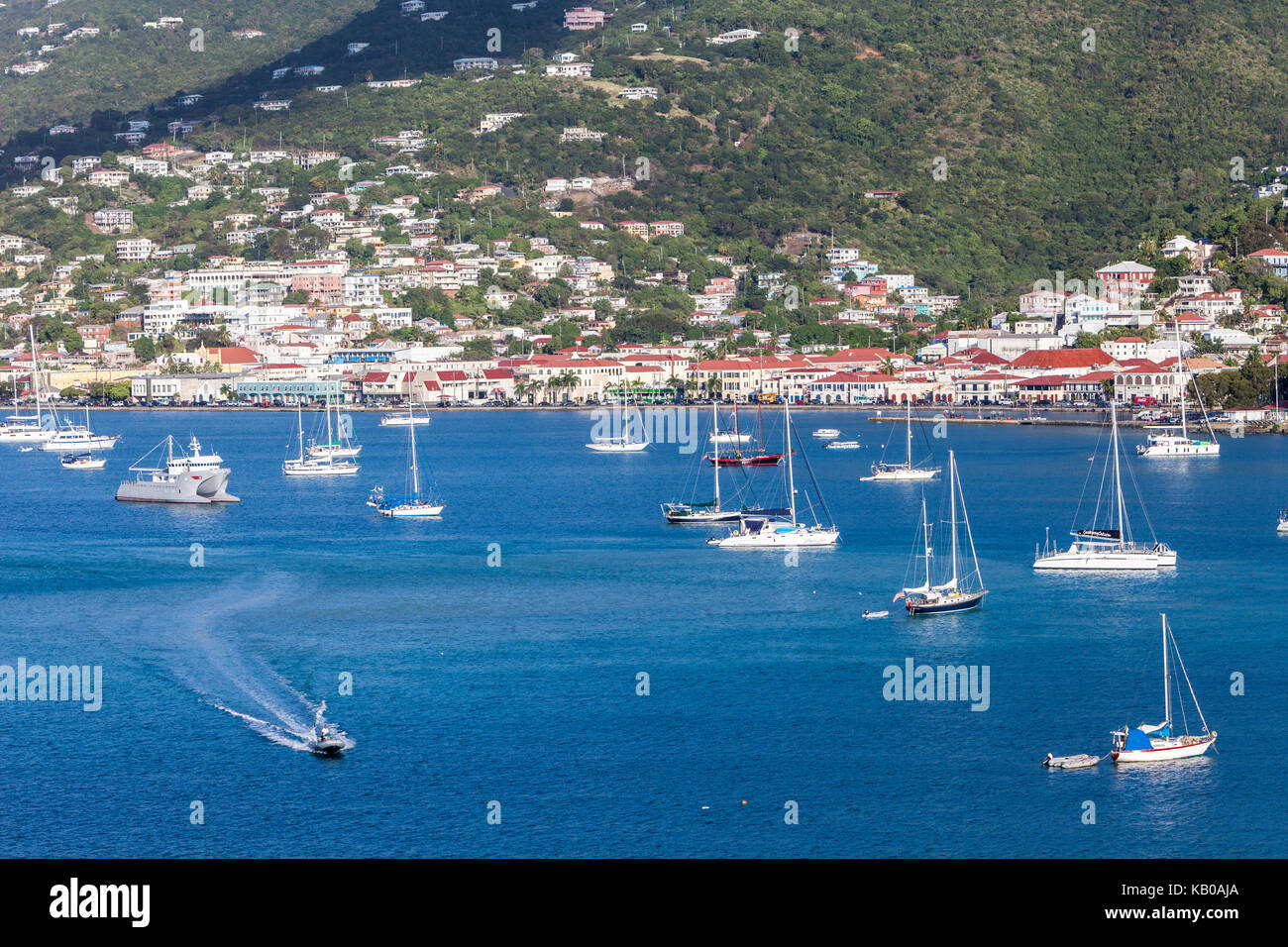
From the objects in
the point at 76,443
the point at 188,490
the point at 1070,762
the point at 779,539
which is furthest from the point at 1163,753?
the point at 76,443

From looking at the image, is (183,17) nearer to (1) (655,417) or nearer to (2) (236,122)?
(2) (236,122)

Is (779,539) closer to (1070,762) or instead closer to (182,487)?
(1070,762)

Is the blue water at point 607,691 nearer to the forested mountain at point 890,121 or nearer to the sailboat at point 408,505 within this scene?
the sailboat at point 408,505

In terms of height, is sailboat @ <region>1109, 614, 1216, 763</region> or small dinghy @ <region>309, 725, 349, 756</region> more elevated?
small dinghy @ <region>309, 725, 349, 756</region>

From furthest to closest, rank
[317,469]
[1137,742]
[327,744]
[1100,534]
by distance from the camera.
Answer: [317,469] → [1100,534] → [327,744] → [1137,742]

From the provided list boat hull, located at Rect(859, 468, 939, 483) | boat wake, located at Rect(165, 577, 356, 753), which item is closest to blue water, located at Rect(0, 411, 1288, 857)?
boat wake, located at Rect(165, 577, 356, 753)

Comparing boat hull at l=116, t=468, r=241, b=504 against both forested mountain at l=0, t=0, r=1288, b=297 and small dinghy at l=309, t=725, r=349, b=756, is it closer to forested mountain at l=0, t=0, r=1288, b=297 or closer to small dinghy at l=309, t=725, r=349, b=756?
small dinghy at l=309, t=725, r=349, b=756

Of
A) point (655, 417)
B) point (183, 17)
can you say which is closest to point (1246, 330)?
point (655, 417)
